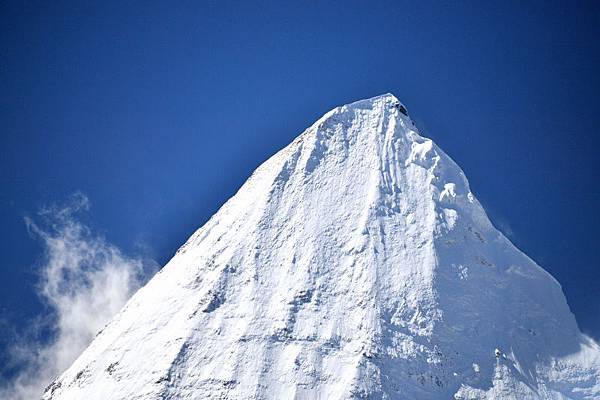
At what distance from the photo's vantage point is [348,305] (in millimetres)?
52562

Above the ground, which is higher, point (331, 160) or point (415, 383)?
point (331, 160)

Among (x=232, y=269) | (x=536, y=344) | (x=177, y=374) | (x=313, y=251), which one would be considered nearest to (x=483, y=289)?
(x=536, y=344)

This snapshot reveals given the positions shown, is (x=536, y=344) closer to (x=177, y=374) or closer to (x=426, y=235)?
(x=426, y=235)

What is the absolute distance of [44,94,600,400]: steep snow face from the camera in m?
46.9

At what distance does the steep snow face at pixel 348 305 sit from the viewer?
46.9m

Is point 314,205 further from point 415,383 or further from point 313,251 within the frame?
point 415,383

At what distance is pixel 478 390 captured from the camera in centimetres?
4756

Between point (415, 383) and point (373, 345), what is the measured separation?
199 inches

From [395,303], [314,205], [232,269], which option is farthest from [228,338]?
[314,205]

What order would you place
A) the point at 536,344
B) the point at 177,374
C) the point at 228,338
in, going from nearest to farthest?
the point at 177,374, the point at 228,338, the point at 536,344

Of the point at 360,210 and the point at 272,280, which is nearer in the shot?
the point at 272,280

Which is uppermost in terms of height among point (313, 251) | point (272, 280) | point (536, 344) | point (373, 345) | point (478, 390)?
point (313, 251)

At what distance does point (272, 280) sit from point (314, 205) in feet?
42.6

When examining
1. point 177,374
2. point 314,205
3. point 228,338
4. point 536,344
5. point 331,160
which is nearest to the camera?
point 177,374
